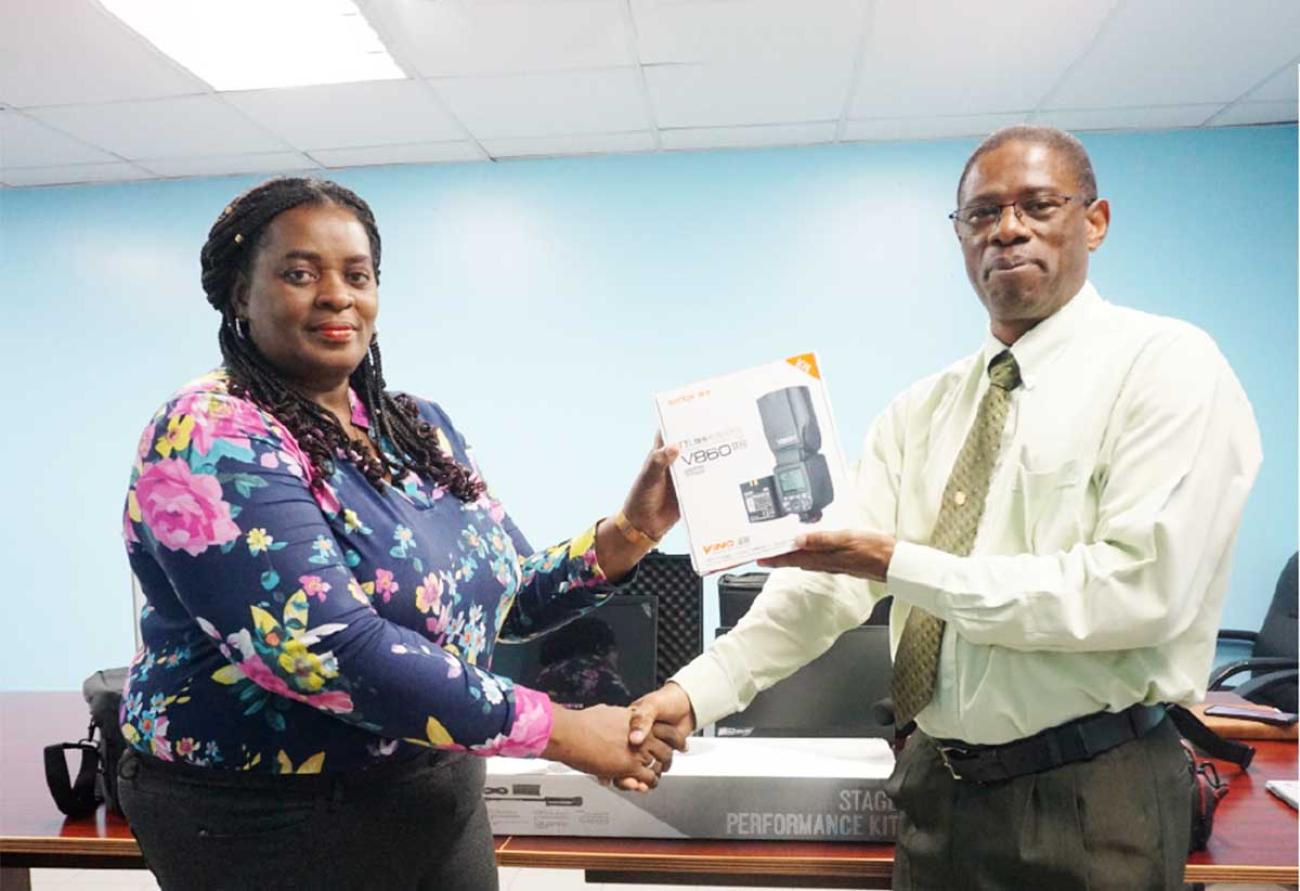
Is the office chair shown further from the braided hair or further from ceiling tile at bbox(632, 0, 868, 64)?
the braided hair

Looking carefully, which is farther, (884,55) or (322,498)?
(884,55)

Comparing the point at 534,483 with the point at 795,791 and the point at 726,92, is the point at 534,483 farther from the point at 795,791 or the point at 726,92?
the point at 795,791

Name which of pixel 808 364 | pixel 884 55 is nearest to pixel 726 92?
pixel 884 55

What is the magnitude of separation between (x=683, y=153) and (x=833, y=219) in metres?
0.71

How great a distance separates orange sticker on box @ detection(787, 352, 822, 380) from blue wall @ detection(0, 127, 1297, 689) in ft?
9.32

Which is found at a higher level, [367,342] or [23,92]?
[23,92]

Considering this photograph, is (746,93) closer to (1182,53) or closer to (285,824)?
(1182,53)

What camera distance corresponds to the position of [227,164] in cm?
418

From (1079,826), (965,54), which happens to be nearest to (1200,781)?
(1079,826)

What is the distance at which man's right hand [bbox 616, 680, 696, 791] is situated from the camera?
1346 millimetres

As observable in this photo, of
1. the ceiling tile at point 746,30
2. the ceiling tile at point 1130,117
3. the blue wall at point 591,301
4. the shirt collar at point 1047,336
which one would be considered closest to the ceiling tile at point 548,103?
the ceiling tile at point 746,30

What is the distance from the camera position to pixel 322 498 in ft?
3.39

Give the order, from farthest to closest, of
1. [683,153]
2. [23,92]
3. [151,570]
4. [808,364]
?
1. [683,153]
2. [23,92]
3. [808,364]
4. [151,570]

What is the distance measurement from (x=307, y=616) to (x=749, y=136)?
3377 mm
